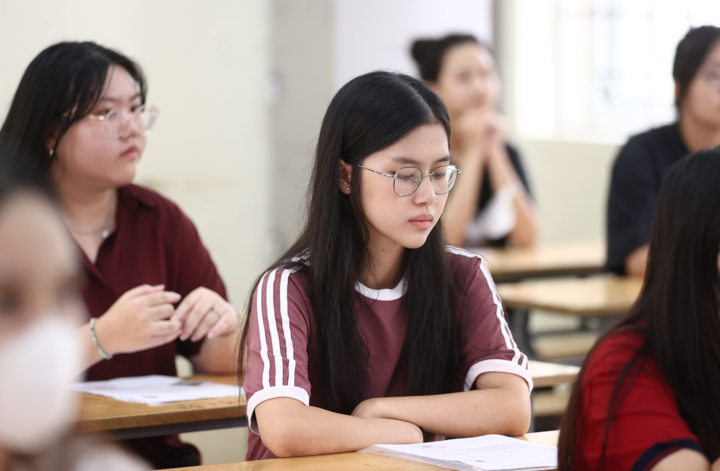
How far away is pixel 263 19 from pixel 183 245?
2.51 m

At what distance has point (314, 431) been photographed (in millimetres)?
1402

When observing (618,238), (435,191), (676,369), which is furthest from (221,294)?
(618,238)

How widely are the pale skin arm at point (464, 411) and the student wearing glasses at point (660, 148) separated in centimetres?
151

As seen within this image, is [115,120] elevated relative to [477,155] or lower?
elevated

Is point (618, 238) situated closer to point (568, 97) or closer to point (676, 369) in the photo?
point (676, 369)

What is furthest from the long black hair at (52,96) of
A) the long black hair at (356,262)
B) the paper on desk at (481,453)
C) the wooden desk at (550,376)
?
the wooden desk at (550,376)

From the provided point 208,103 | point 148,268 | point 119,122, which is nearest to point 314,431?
point 148,268

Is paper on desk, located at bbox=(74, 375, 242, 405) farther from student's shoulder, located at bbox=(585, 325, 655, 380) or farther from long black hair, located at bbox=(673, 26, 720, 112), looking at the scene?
long black hair, located at bbox=(673, 26, 720, 112)

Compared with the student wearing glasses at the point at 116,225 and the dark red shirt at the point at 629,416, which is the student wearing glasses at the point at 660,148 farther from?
the dark red shirt at the point at 629,416

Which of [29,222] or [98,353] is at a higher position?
[29,222]

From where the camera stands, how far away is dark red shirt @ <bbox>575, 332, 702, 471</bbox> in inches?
46.6

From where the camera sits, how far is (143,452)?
1.94 metres

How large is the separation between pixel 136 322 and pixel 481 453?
827mm

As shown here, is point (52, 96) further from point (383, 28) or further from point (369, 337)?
point (383, 28)
